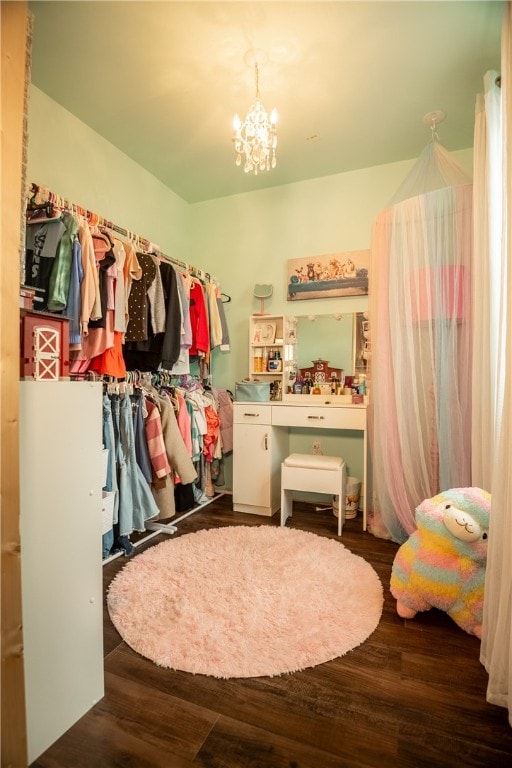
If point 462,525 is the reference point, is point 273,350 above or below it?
above

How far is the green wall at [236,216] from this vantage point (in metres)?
2.48

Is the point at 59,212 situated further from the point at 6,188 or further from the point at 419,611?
the point at 419,611

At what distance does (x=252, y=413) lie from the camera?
2.92 m

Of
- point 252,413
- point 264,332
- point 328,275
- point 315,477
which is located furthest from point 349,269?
point 315,477

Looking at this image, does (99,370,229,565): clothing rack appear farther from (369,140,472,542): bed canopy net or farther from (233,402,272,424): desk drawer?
(369,140,472,542): bed canopy net

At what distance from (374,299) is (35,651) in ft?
7.99

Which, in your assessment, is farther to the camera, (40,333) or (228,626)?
(228,626)

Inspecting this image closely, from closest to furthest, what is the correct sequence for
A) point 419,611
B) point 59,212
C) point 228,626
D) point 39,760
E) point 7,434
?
point 7,434, point 39,760, point 228,626, point 419,611, point 59,212

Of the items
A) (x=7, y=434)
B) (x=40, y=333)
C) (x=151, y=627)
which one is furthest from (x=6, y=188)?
(x=151, y=627)

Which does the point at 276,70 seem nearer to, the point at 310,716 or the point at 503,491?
the point at 503,491

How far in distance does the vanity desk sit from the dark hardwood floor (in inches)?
57.4

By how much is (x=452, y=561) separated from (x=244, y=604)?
37.2 inches

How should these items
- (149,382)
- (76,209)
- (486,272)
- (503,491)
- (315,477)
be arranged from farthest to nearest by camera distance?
(149,382), (315,477), (76,209), (486,272), (503,491)

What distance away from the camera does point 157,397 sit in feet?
8.54
